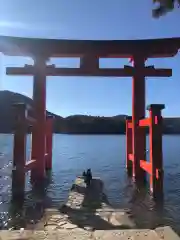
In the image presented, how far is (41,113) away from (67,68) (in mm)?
1985

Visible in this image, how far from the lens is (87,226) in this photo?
553 centimetres

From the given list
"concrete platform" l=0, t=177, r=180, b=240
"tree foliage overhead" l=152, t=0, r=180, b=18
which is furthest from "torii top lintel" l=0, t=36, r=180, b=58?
"tree foliage overhead" l=152, t=0, r=180, b=18

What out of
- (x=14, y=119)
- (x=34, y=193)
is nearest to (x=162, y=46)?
(x=14, y=119)

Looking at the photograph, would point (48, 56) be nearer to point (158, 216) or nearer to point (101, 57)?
point (101, 57)

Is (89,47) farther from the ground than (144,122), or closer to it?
farther from the ground

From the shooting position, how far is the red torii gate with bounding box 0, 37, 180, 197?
34.3 ft

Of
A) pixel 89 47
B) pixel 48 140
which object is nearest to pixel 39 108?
pixel 89 47

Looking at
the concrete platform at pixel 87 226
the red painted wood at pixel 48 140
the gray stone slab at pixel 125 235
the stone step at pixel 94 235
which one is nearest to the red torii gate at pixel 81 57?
the red painted wood at pixel 48 140

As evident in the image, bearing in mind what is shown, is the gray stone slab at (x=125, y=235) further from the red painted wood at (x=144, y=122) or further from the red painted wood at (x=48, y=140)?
the red painted wood at (x=48, y=140)

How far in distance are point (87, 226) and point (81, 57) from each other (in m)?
7.01

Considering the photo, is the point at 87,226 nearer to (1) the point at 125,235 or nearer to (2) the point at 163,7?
(1) the point at 125,235

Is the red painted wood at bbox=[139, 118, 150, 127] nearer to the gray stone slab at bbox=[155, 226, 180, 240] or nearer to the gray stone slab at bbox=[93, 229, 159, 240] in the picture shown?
the gray stone slab at bbox=[155, 226, 180, 240]

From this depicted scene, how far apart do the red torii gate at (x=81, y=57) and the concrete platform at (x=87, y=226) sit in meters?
4.12

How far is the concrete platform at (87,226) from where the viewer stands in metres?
4.83
